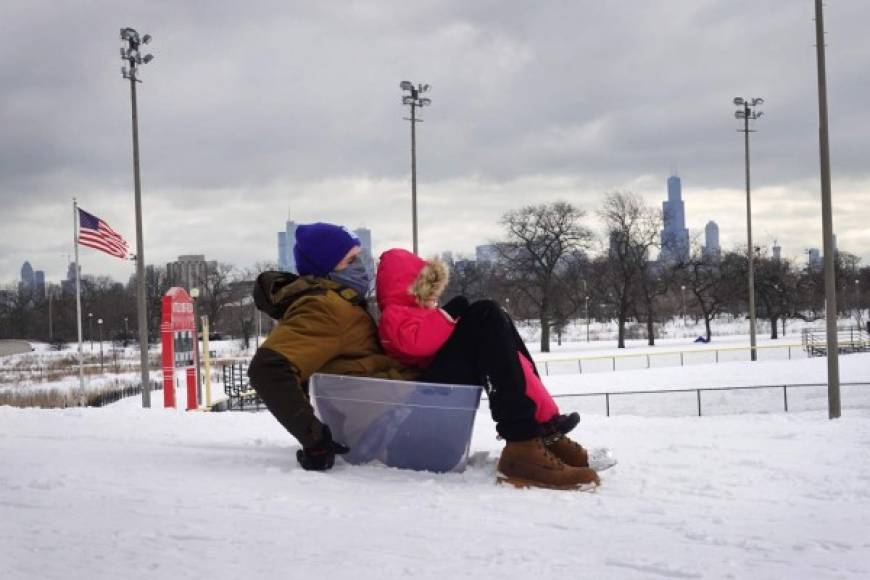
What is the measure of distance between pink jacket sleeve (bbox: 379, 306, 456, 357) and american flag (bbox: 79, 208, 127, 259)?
20.0m

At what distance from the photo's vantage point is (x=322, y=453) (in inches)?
167

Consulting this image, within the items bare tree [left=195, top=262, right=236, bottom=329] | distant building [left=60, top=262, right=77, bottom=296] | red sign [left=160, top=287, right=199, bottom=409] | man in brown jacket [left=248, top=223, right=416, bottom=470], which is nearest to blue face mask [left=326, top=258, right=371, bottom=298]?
man in brown jacket [left=248, top=223, right=416, bottom=470]

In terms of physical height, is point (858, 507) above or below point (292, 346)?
below

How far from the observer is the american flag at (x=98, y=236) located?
21.9 m

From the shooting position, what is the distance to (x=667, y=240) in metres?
59.7

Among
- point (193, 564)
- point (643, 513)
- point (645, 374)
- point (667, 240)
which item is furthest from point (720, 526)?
point (667, 240)

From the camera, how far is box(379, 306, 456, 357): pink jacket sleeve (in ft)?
13.9

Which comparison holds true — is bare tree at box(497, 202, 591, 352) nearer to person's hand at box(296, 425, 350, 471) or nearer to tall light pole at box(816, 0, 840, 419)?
tall light pole at box(816, 0, 840, 419)

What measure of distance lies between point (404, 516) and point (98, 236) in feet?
69.2

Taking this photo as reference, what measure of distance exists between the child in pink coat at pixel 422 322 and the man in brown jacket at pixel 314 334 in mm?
158

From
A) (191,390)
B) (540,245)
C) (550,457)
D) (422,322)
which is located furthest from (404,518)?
(540,245)

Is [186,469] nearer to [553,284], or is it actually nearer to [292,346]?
[292,346]

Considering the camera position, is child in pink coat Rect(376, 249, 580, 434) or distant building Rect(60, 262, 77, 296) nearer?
child in pink coat Rect(376, 249, 580, 434)

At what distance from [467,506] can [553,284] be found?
51.4 m
